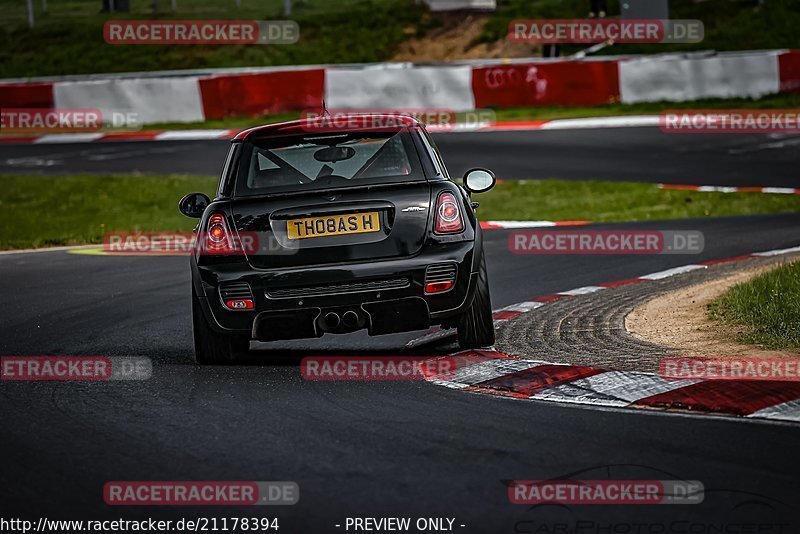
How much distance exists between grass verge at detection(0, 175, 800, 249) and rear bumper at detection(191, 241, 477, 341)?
9.18m

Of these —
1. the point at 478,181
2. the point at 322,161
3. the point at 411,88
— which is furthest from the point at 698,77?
the point at 322,161

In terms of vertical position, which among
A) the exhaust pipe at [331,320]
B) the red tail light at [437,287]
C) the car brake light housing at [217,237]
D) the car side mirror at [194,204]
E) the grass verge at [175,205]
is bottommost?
the grass verge at [175,205]

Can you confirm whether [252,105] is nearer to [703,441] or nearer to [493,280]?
[493,280]

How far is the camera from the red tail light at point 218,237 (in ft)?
26.3

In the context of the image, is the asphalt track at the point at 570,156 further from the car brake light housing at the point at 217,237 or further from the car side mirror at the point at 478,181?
the car brake light housing at the point at 217,237

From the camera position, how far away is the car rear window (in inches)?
326

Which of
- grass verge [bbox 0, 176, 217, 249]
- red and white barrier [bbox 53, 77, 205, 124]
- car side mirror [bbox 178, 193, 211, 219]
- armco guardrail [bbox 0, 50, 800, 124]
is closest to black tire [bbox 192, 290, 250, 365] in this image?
car side mirror [bbox 178, 193, 211, 219]

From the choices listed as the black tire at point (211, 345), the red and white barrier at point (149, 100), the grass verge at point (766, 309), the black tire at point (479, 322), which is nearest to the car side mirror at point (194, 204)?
the black tire at point (211, 345)

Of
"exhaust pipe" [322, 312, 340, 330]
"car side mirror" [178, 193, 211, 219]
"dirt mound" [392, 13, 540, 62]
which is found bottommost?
"exhaust pipe" [322, 312, 340, 330]

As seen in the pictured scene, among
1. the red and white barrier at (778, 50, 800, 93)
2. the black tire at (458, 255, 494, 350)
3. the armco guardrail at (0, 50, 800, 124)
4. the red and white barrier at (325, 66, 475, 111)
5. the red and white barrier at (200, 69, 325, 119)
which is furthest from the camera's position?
the red and white barrier at (200, 69, 325, 119)

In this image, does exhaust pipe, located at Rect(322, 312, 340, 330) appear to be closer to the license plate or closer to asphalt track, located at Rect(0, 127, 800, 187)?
the license plate

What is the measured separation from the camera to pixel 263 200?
8.10 meters

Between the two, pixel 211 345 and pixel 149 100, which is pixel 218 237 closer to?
pixel 211 345

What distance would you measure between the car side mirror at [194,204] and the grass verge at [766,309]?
3132 mm
